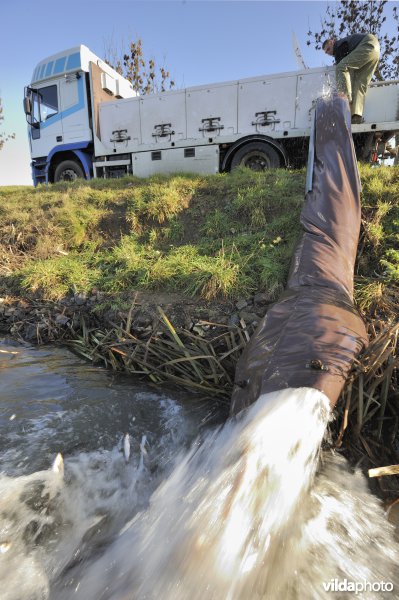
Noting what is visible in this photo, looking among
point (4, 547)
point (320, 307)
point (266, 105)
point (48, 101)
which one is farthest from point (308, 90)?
point (4, 547)

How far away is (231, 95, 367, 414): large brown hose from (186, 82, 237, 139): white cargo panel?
14.4ft

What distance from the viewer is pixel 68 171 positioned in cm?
1069

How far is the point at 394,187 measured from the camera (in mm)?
4984

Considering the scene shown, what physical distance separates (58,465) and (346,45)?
8.55 m

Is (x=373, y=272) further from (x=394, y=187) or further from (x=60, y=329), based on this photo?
(x=60, y=329)

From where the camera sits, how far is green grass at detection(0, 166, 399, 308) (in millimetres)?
4309

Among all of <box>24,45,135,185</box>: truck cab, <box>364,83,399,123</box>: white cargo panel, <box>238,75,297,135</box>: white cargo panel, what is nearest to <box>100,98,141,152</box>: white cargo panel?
<box>24,45,135,185</box>: truck cab

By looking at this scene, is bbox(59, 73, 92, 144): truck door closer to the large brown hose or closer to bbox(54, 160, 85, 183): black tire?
→ bbox(54, 160, 85, 183): black tire

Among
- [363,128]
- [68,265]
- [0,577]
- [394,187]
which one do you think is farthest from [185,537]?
[363,128]

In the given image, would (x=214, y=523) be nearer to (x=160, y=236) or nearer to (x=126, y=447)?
(x=126, y=447)

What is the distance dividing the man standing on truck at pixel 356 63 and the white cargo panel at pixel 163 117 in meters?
3.68

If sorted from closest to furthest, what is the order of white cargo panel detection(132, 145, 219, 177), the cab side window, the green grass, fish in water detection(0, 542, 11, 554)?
1. fish in water detection(0, 542, 11, 554)
2. the green grass
3. white cargo panel detection(132, 145, 219, 177)
4. the cab side window

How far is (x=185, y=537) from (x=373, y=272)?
3457mm

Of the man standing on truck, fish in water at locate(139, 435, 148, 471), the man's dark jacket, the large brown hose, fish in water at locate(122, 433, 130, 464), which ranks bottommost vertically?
fish in water at locate(139, 435, 148, 471)
